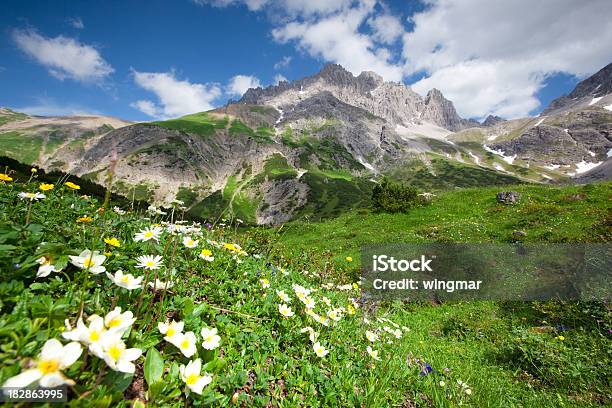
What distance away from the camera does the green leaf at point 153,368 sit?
2.19m

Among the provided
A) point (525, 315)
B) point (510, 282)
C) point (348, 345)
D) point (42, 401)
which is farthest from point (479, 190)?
Answer: point (42, 401)

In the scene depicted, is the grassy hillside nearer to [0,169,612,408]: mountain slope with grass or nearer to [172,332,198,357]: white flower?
[0,169,612,408]: mountain slope with grass

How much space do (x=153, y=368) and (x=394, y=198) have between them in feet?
87.7

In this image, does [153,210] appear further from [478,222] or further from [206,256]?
[478,222]

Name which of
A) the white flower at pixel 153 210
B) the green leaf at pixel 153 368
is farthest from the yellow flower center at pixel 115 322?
the white flower at pixel 153 210

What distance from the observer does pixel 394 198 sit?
2731 cm

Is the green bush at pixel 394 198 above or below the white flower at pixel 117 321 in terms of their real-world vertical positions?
above

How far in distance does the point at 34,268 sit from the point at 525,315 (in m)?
13.1

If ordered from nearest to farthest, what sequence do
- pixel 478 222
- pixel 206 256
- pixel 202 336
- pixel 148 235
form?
1. pixel 202 336
2. pixel 148 235
3. pixel 206 256
4. pixel 478 222

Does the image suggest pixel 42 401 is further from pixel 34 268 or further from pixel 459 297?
pixel 459 297

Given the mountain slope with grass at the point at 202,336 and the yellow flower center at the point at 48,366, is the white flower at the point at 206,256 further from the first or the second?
the yellow flower center at the point at 48,366

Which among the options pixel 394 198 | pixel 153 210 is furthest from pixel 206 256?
pixel 394 198

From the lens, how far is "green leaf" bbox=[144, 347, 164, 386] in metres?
2.19

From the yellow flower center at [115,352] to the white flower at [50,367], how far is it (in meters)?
0.21
